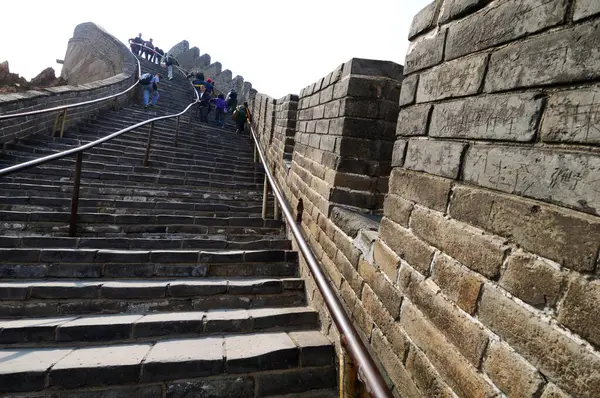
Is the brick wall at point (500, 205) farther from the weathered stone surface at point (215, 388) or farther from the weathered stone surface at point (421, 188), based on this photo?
the weathered stone surface at point (215, 388)

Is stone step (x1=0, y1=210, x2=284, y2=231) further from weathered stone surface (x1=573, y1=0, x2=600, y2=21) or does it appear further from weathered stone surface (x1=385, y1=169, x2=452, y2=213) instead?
weathered stone surface (x1=573, y1=0, x2=600, y2=21)

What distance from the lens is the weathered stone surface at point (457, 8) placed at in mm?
1038

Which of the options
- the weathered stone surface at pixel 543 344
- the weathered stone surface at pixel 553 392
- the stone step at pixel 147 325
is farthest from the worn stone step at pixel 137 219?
the weathered stone surface at pixel 553 392

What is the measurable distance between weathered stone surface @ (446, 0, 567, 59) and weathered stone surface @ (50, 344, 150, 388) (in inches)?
92.8

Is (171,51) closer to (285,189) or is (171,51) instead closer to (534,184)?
(285,189)

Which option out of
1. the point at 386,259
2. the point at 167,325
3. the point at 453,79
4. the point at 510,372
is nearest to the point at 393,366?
the point at 386,259

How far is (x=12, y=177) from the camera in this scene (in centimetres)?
418

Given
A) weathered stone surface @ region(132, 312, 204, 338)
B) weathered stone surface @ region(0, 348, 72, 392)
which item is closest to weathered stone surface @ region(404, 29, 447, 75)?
weathered stone surface @ region(132, 312, 204, 338)

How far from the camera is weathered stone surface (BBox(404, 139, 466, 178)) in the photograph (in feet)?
3.58

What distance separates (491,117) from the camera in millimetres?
957

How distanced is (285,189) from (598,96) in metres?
3.35

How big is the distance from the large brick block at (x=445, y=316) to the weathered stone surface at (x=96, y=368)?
171cm

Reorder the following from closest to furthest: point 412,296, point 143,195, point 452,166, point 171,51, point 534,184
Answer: point 534,184
point 452,166
point 412,296
point 143,195
point 171,51

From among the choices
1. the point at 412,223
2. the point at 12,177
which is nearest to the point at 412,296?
the point at 412,223
